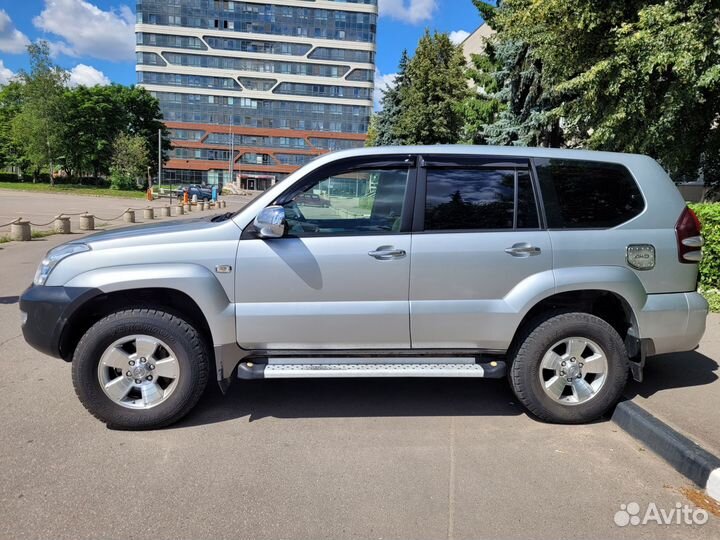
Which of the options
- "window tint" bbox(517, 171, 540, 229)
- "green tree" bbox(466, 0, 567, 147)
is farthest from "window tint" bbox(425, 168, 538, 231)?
"green tree" bbox(466, 0, 567, 147)

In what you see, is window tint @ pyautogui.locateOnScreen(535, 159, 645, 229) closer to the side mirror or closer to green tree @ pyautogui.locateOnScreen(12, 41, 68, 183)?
the side mirror

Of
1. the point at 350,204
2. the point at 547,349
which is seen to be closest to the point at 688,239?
the point at 547,349

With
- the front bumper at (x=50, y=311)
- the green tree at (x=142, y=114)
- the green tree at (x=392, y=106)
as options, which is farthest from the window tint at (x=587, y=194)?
the green tree at (x=142, y=114)

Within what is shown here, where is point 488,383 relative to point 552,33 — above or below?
below

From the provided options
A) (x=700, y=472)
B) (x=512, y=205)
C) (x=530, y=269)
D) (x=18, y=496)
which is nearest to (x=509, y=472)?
(x=700, y=472)

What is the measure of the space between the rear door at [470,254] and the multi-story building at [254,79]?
92.5 metres

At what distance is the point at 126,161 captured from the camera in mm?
62188

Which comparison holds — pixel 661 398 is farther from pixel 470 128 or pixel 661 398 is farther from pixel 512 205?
pixel 470 128

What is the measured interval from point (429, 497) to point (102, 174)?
7618 cm

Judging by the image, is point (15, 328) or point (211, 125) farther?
point (211, 125)

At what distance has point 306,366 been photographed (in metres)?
3.72

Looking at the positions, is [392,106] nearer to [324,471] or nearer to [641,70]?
[641,70]

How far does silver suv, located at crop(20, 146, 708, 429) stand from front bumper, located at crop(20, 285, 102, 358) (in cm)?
1

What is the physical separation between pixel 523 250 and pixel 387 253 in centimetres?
100
